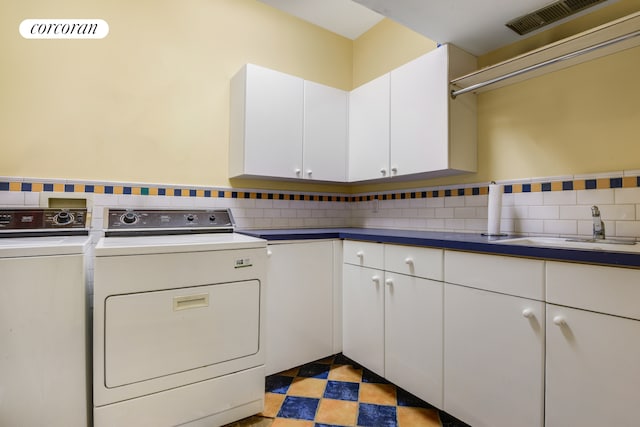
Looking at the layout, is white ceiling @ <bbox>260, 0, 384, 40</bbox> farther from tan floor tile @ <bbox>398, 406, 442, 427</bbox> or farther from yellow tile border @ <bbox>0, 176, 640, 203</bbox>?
tan floor tile @ <bbox>398, 406, 442, 427</bbox>

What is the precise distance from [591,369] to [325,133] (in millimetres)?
2109

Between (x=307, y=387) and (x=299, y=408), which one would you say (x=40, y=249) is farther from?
(x=307, y=387)

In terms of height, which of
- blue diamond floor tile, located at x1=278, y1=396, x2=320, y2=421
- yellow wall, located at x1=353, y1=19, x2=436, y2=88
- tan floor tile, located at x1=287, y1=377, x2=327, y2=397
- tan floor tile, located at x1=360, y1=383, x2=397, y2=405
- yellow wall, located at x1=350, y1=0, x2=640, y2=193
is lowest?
blue diamond floor tile, located at x1=278, y1=396, x2=320, y2=421

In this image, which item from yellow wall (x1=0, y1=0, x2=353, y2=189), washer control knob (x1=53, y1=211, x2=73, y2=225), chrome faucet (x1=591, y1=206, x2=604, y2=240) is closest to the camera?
chrome faucet (x1=591, y1=206, x2=604, y2=240)

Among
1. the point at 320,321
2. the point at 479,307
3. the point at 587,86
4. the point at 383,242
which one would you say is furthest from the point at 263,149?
the point at 587,86

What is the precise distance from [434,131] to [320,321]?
4.76 ft

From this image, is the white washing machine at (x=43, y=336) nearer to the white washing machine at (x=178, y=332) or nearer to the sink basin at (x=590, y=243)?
the white washing machine at (x=178, y=332)

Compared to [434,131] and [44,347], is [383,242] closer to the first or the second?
[434,131]

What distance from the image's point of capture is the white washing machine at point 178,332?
1.33 meters

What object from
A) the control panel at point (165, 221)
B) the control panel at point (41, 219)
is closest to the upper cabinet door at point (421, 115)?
the control panel at point (165, 221)

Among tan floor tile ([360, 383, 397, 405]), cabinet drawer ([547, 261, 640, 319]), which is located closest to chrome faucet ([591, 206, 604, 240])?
cabinet drawer ([547, 261, 640, 319])

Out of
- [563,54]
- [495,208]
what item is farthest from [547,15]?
[495,208]

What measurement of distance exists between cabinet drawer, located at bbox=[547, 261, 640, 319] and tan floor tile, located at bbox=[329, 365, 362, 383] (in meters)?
1.27

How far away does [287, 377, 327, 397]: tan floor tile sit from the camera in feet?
6.13
